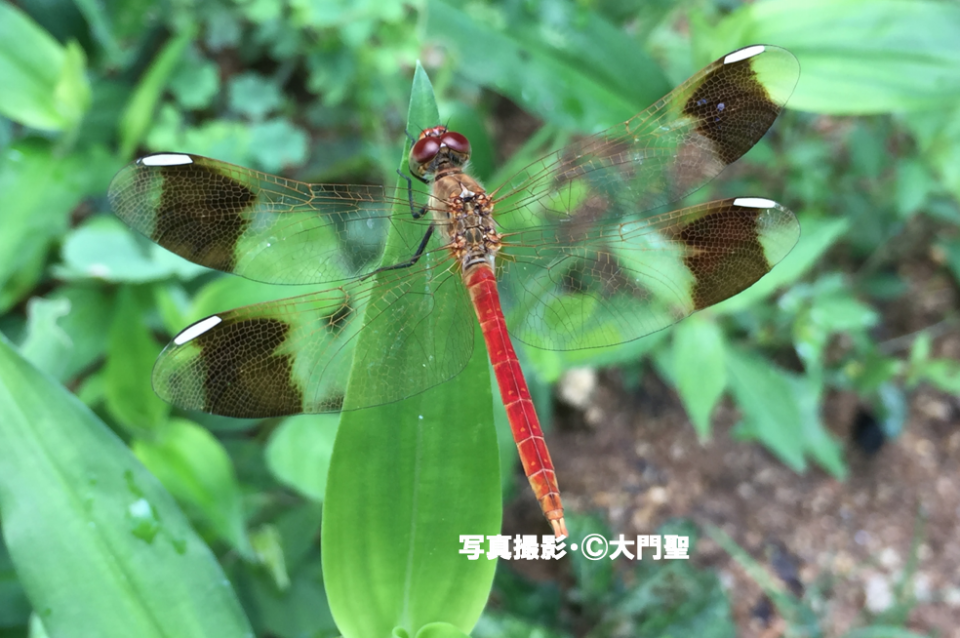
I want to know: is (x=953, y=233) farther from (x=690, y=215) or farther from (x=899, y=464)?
(x=690, y=215)

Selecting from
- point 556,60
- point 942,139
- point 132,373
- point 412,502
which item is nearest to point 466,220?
point 412,502

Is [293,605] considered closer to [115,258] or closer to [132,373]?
[132,373]

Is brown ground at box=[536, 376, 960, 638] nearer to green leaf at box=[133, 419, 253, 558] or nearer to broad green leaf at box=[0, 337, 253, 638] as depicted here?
green leaf at box=[133, 419, 253, 558]

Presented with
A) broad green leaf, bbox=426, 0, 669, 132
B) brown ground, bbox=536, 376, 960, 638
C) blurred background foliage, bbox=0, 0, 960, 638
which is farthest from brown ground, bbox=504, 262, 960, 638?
broad green leaf, bbox=426, 0, 669, 132

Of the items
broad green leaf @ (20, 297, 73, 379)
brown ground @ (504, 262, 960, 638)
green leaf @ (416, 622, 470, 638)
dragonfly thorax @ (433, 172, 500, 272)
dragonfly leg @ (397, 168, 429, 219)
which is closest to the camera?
green leaf @ (416, 622, 470, 638)

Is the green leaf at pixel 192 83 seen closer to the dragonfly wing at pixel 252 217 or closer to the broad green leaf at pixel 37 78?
the broad green leaf at pixel 37 78

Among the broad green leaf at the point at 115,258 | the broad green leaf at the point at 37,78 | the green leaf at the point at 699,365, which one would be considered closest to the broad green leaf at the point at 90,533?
the broad green leaf at the point at 115,258
